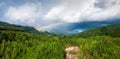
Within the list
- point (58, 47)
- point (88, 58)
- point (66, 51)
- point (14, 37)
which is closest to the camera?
point (88, 58)

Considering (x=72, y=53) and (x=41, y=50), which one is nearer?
(x=72, y=53)

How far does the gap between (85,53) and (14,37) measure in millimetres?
33304

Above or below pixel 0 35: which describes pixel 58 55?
below

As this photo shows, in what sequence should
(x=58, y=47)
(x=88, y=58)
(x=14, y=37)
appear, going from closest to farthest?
(x=88, y=58)
(x=58, y=47)
(x=14, y=37)

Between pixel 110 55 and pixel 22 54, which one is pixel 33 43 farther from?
pixel 110 55

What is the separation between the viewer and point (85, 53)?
258 ft

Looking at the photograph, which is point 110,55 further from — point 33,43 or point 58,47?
point 33,43

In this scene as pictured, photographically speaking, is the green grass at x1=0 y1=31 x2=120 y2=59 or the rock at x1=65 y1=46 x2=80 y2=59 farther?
the green grass at x1=0 y1=31 x2=120 y2=59

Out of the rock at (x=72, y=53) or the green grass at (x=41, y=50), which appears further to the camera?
the green grass at (x=41, y=50)

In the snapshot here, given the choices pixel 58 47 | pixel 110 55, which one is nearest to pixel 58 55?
pixel 58 47

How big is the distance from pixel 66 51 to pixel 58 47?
30.1 feet

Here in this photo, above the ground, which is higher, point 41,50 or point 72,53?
point 41,50

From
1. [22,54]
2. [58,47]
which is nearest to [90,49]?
[58,47]

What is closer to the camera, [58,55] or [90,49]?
[90,49]
